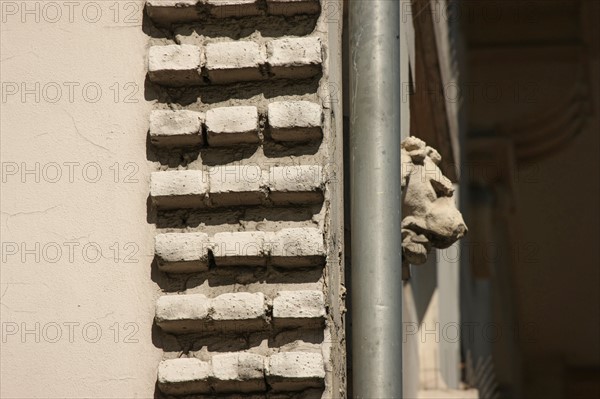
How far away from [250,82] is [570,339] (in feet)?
40.0

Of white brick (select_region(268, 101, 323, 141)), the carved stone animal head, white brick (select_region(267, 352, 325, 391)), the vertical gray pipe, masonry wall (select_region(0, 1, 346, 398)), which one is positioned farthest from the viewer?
the carved stone animal head

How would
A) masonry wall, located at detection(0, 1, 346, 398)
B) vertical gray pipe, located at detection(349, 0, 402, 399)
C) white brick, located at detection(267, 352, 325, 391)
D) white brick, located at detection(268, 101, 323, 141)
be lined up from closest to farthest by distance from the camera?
white brick, located at detection(267, 352, 325, 391)
masonry wall, located at detection(0, 1, 346, 398)
white brick, located at detection(268, 101, 323, 141)
vertical gray pipe, located at detection(349, 0, 402, 399)

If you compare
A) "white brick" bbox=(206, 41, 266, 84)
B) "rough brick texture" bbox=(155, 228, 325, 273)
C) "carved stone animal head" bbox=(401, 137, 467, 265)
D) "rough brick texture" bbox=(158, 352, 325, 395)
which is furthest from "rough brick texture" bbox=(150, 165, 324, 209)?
"carved stone animal head" bbox=(401, 137, 467, 265)

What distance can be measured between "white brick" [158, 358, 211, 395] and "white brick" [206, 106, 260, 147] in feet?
2.34

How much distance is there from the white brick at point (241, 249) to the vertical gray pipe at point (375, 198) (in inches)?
16.1

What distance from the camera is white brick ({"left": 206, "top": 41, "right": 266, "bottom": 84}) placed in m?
5.29

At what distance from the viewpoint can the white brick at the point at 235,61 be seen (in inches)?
208

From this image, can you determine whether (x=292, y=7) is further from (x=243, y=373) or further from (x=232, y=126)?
(x=243, y=373)

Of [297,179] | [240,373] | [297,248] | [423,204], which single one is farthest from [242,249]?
[423,204]

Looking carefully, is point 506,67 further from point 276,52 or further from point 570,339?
point 276,52

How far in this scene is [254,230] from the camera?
5172 mm

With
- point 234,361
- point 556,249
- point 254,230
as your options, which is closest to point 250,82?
point 254,230

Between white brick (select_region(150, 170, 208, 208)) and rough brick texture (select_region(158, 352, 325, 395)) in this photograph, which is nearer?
rough brick texture (select_region(158, 352, 325, 395))

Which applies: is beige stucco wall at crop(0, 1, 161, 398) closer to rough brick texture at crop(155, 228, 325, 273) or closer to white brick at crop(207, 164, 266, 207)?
rough brick texture at crop(155, 228, 325, 273)
